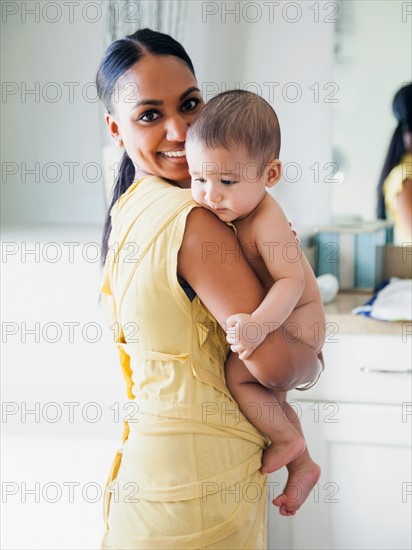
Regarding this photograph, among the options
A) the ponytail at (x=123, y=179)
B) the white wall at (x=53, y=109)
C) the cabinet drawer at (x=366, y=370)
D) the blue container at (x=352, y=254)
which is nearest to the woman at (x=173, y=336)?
the ponytail at (x=123, y=179)

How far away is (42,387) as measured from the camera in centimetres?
203

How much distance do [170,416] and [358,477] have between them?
1048 mm

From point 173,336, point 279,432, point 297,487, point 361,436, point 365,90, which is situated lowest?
point 361,436

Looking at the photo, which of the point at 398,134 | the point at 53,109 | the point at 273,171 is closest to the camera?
the point at 273,171

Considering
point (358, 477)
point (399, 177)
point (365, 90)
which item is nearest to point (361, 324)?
point (358, 477)

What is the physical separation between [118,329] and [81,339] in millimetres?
1021

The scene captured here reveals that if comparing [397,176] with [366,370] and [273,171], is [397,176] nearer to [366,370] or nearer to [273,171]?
[366,370]

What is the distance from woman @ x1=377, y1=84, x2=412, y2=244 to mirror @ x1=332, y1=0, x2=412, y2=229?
0.7 inches

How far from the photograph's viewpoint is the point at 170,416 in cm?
95

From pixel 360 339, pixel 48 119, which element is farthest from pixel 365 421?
pixel 48 119

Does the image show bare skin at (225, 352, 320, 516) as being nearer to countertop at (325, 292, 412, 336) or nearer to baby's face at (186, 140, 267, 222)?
baby's face at (186, 140, 267, 222)

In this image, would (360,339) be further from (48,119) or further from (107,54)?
(48,119)

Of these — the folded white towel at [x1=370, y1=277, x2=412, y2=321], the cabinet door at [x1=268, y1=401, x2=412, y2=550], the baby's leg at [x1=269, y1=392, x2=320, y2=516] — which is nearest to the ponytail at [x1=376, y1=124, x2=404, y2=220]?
the folded white towel at [x1=370, y1=277, x2=412, y2=321]

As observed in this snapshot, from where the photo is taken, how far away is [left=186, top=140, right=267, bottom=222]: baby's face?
91 cm
